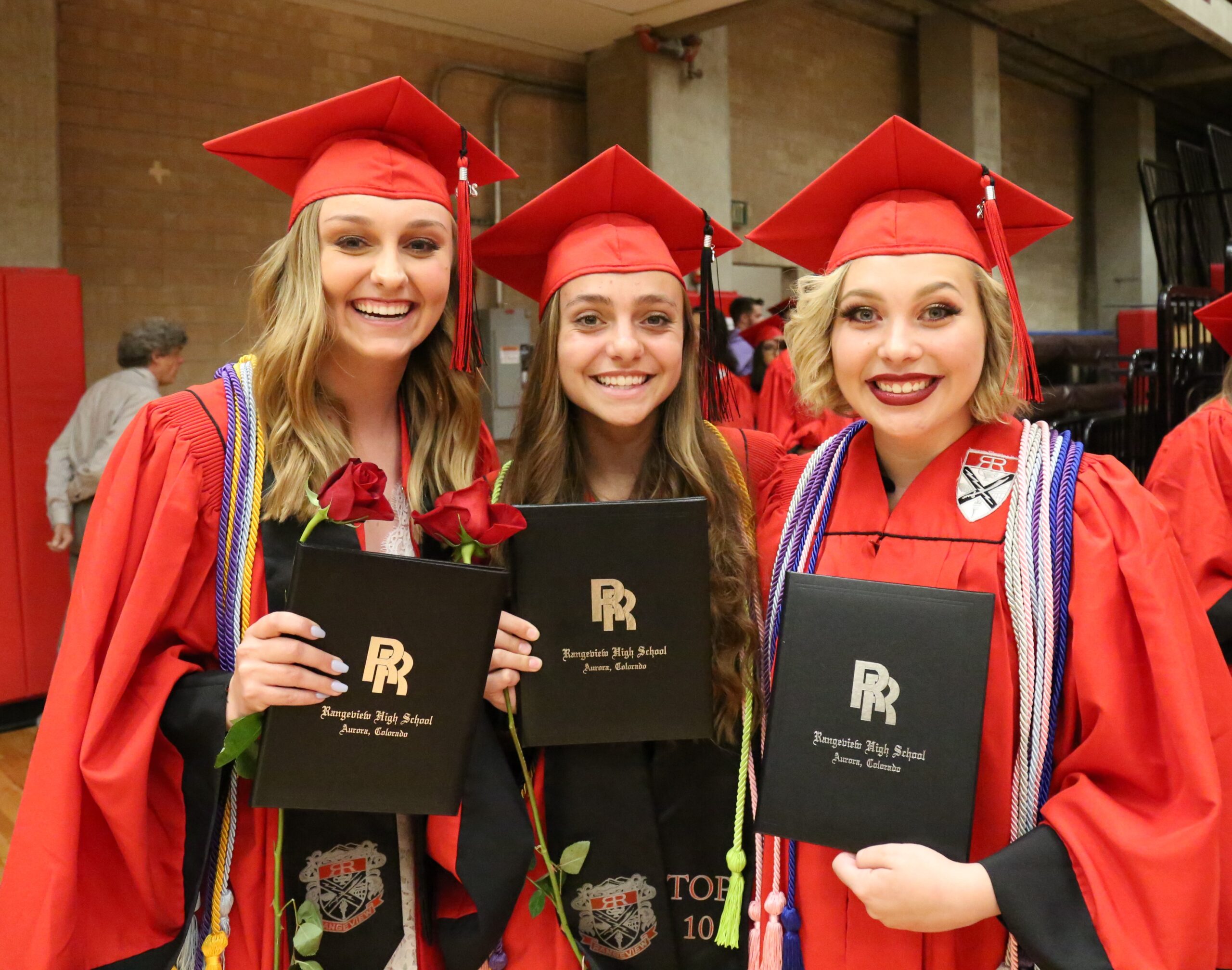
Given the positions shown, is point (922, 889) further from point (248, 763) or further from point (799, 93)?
point (799, 93)

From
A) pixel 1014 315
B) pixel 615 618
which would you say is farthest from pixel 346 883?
pixel 1014 315

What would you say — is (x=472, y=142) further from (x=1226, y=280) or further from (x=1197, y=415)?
(x=1226, y=280)

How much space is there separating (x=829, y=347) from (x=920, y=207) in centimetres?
25

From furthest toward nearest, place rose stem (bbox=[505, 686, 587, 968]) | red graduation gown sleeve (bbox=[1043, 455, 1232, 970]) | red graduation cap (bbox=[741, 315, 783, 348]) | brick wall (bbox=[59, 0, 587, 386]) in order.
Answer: red graduation cap (bbox=[741, 315, 783, 348]), brick wall (bbox=[59, 0, 587, 386]), rose stem (bbox=[505, 686, 587, 968]), red graduation gown sleeve (bbox=[1043, 455, 1232, 970])

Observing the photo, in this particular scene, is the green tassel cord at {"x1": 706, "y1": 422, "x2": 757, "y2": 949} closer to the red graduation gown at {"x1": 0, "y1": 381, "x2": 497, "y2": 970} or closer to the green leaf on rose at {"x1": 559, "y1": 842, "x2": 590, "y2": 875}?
the green leaf on rose at {"x1": 559, "y1": 842, "x2": 590, "y2": 875}

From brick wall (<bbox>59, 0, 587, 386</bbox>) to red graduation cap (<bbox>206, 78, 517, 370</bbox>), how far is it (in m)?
4.50

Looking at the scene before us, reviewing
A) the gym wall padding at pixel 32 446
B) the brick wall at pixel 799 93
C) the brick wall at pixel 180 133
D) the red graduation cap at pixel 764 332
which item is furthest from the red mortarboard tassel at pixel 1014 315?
the brick wall at pixel 799 93

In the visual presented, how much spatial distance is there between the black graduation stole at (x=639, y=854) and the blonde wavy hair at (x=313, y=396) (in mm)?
527

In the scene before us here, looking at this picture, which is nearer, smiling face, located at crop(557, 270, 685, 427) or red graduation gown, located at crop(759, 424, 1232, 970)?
red graduation gown, located at crop(759, 424, 1232, 970)

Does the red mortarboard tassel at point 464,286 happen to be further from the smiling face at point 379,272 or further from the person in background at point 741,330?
the person in background at point 741,330

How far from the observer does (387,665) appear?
1.29m

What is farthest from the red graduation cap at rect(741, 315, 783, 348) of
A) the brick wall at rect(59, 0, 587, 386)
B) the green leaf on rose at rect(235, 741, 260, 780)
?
the green leaf on rose at rect(235, 741, 260, 780)

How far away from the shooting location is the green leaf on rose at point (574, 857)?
1552 mm

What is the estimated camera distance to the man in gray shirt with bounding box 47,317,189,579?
4621 mm
